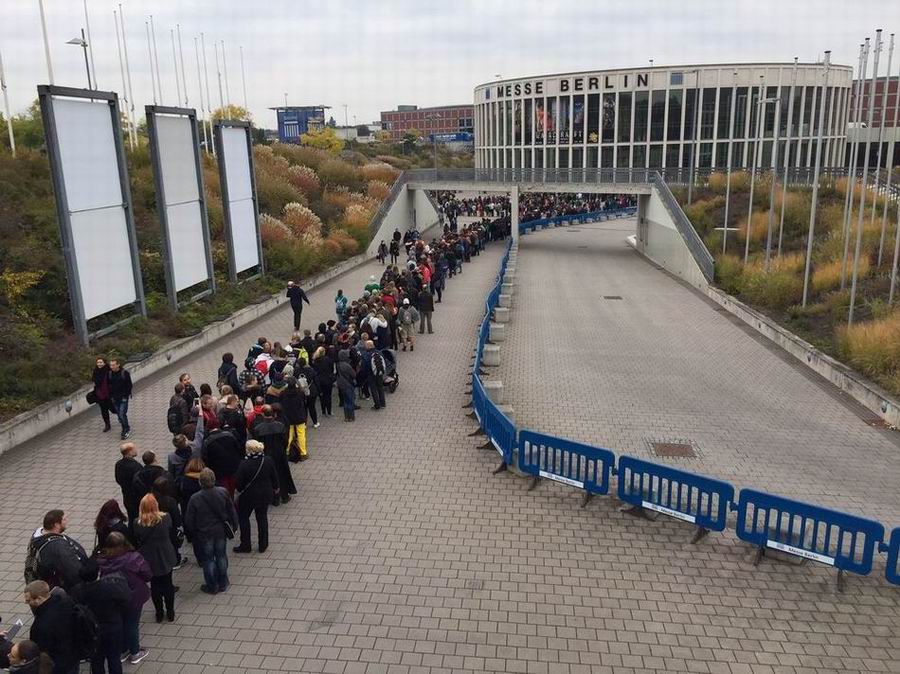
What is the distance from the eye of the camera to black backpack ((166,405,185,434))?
9.79 m

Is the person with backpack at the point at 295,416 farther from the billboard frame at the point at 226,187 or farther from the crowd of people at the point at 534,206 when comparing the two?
the crowd of people at the point at 534,206

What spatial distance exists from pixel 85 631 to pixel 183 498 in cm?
237

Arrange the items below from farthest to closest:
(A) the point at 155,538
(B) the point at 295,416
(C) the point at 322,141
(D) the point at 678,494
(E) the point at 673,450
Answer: (C) the point at 322,141
(E) the point at 673,450
(B) the point at 295,416
(D) the point at 678,494
(A) the point at 155,538

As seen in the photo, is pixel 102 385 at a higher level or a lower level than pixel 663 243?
higher

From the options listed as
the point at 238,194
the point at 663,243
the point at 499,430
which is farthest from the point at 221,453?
the point at 663,243

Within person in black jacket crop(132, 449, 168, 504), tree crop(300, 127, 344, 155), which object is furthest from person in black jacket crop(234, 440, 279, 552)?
tree crop(300, 127, 344, 155)

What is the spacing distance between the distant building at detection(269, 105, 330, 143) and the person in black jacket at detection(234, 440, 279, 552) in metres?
84.2

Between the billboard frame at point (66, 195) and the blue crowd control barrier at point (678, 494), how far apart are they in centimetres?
1092

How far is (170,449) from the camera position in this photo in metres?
11.1

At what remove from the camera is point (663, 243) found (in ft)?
103

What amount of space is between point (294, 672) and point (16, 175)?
22607 mm

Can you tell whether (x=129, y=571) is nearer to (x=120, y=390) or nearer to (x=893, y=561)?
(x=120, y=390)

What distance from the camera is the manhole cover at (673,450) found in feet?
35.9

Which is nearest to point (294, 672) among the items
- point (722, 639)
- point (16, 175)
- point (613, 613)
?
point (613, 613)
